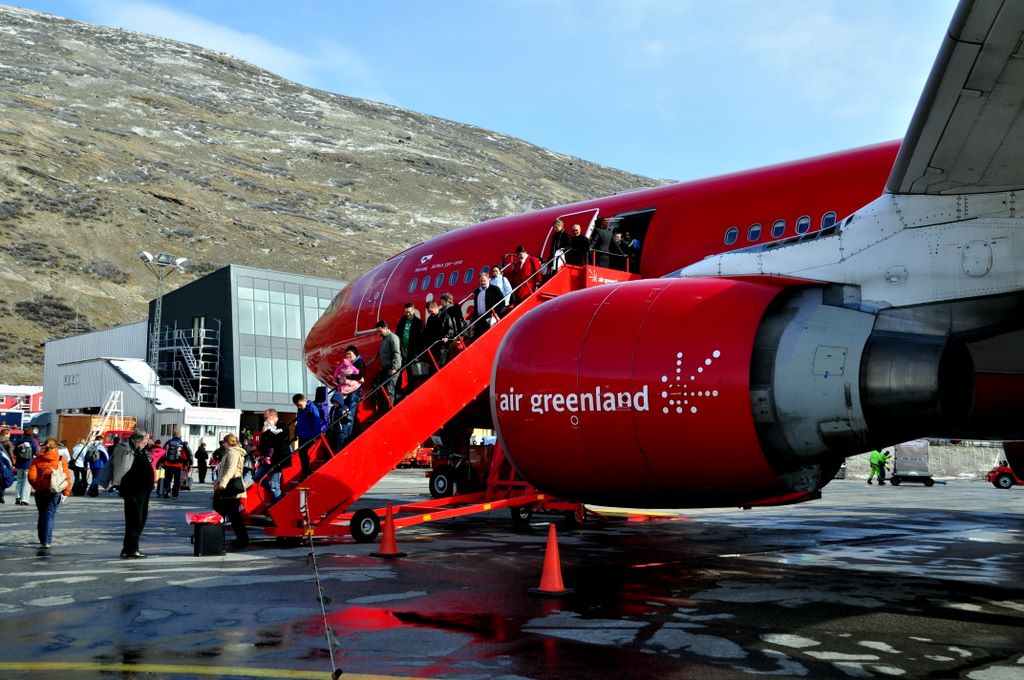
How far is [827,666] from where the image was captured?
5812 millimetres

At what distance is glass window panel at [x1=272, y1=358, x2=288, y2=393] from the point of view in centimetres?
5384

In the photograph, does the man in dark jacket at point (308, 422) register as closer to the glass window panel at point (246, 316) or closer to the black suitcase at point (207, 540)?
the black suitcase at point (207, 540)

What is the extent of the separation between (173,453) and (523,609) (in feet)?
66.7

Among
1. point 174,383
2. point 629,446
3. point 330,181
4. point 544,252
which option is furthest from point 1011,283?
point 330,181

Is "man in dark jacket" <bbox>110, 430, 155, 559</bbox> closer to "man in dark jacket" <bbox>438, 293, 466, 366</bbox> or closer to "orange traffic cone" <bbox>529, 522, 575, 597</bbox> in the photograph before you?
"man in dark jacket" <bbox>438, 293, 466, 366</bbox>

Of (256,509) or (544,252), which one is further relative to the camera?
(544,252)

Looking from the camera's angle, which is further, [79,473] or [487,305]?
[79,473]

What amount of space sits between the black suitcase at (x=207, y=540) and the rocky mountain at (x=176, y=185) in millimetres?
78475

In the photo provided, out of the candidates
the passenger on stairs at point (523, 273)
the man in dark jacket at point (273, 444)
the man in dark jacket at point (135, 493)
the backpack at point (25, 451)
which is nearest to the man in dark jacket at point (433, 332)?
the passenger on stairs at point (523, 273)

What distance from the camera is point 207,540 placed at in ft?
37.9

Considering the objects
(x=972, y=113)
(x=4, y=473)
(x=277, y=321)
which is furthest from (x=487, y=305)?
(x=277, y=321)

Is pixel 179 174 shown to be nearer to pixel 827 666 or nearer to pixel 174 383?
pixel 174 383

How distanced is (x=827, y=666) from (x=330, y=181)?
535 ft

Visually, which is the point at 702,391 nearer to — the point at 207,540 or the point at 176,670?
the point at 176,670
